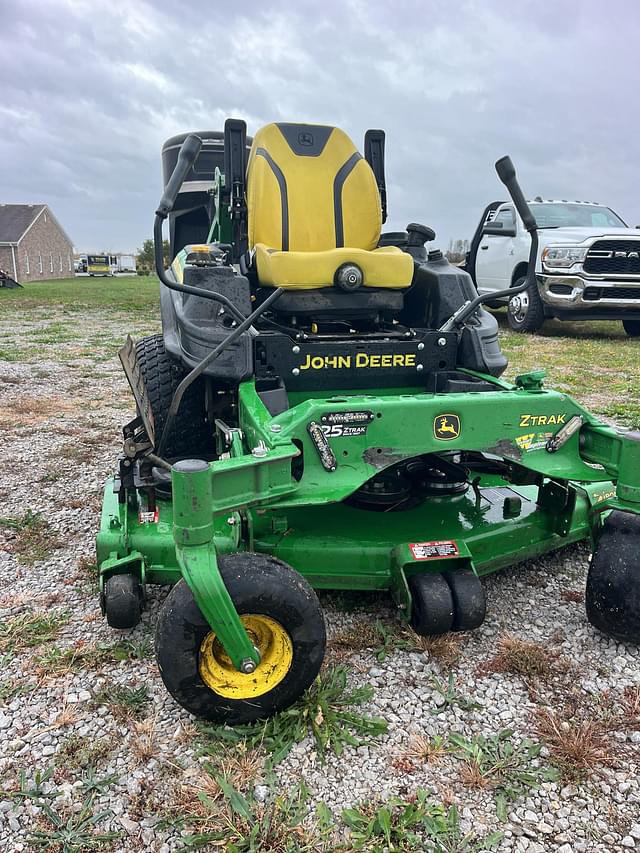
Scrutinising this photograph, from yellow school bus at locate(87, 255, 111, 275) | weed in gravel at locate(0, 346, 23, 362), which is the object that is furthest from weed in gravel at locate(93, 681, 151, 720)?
yellow school bus at locate(87, 255, 111, 275)

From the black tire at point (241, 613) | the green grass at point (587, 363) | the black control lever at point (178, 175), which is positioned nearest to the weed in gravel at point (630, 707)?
the black tire at point (241, 613)

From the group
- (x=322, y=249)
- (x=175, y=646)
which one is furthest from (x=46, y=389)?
(x=175, y=646)

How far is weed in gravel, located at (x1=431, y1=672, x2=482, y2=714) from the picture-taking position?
2.25 metres

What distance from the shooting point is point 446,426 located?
8.02 feet

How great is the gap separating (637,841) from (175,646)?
131cm

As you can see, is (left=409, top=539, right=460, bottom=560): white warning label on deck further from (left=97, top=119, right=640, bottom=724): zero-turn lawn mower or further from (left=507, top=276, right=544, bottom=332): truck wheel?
(left=507, top=276, right=544, bottom=332): truck wheel

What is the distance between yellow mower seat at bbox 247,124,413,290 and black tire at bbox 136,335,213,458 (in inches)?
31.4

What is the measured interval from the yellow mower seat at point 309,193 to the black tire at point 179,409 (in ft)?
2.61

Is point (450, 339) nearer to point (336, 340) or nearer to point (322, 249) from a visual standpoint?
point (336, 340)

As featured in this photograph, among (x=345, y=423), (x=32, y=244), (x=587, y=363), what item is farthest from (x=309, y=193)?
(x=32, y=244)

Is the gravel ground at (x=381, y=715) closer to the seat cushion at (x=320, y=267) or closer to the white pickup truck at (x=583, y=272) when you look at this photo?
the seat cushion at (x=320, y=267)

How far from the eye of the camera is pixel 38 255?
2094 inches

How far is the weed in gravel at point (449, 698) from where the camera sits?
225 centimetres

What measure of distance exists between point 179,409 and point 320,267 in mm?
1033
